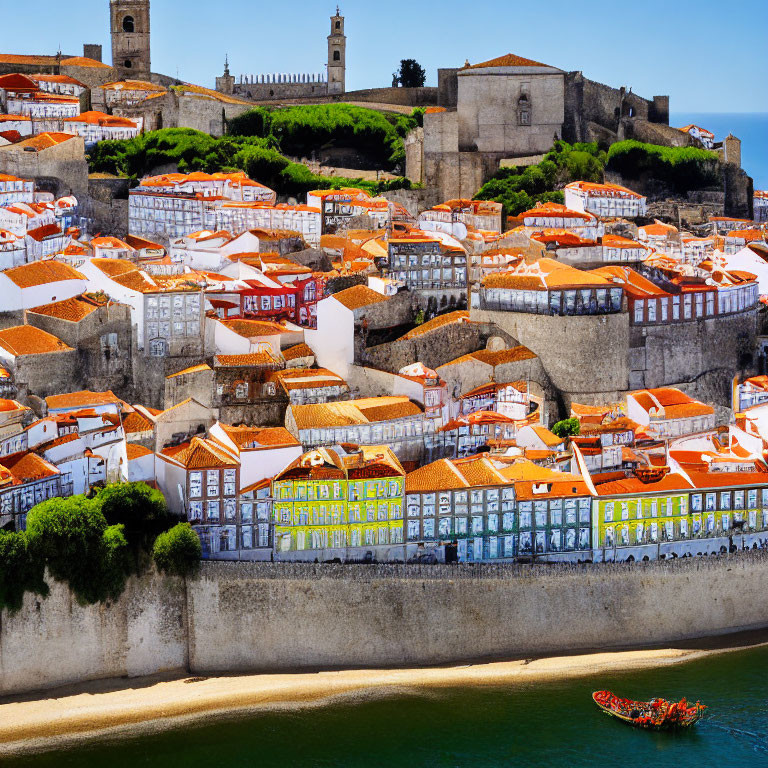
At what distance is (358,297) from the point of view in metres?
27.7

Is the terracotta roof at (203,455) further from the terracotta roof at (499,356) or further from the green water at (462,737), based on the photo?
the terracotta roof at (499,356)

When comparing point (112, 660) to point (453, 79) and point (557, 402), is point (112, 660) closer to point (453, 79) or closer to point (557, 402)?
point (557, 402)

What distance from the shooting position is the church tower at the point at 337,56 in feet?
156

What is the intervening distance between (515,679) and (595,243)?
45.2ft

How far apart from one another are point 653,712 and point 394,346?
9398 mm

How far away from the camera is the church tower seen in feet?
156

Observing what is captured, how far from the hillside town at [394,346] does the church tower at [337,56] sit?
7.72m

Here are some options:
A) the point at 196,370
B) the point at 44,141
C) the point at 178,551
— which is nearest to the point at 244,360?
the point at 196,370

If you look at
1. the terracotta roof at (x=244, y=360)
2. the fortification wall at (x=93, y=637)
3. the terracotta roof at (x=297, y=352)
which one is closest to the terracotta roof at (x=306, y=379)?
the terracotta roof at (x=244, y=360)

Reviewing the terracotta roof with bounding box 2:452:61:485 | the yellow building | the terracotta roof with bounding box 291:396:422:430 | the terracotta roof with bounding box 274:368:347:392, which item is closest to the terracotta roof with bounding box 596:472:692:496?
the yellow building

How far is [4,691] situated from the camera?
2058 centimetres

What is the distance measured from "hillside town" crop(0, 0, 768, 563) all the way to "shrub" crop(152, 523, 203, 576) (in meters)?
0.70

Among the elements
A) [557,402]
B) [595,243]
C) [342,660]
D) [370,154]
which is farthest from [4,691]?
[370,154]

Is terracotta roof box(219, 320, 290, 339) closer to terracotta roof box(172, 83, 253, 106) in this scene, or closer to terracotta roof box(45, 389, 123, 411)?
terracotta roof box(45, 389, 123, 411)
